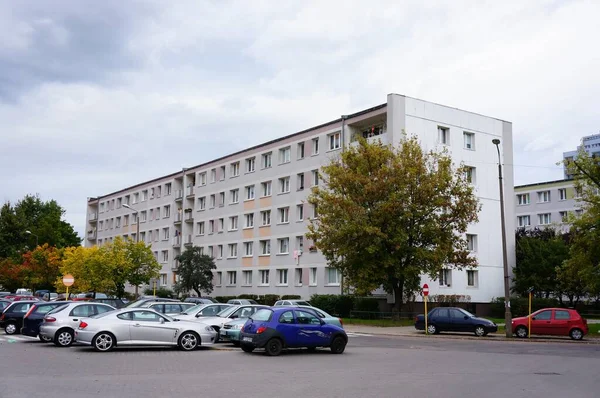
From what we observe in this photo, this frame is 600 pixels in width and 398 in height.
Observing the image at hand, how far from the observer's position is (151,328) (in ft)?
64.2

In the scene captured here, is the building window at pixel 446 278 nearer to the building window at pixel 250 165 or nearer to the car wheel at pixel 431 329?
the car wheel at pixel 431 329

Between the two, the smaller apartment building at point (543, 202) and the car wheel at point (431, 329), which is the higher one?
the smaller apartment building at point (543, 202)

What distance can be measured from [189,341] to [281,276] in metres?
35.6

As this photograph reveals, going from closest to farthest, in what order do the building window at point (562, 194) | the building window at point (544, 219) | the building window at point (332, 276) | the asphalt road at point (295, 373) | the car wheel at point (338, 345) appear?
the asphalt road at point (295, 373), the car wheel at point (338, 345), the building window at point (332, 276), the building window at point (562, 194), the building window at point (544, 219)

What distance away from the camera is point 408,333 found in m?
33.1

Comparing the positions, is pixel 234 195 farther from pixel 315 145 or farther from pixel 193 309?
pixel 193 309

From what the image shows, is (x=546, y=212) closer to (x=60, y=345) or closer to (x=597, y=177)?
(x=597, y=177)

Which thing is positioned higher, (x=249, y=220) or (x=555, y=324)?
(x=249, y=220)

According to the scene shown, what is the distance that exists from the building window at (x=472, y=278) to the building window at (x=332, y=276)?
990 cm

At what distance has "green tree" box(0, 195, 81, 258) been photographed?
8269 cm

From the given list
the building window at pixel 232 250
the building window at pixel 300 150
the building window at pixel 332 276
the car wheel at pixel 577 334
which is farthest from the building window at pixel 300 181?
the car wheel at pixel 577 334

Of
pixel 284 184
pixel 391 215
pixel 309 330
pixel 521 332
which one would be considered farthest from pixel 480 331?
pixel 284 184

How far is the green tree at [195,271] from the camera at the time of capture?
5831 centimetres

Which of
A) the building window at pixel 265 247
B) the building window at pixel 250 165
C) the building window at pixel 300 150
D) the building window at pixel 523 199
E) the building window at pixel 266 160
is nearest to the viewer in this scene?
the building window at pixel 300 150
